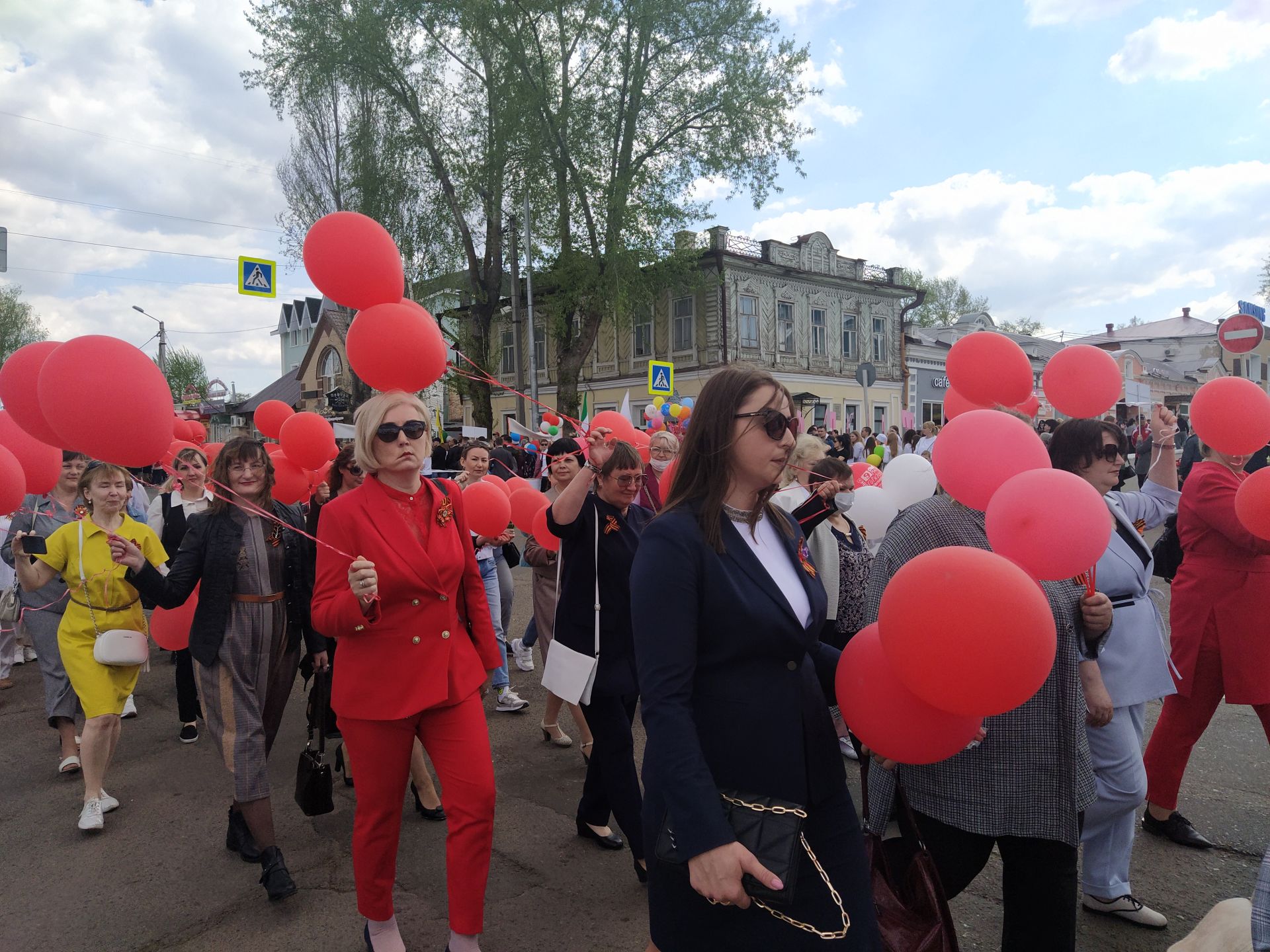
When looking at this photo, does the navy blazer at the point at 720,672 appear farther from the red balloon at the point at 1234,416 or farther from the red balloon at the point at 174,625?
the red balloon at the point at 174,625

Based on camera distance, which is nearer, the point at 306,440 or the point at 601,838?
the point at 601,838

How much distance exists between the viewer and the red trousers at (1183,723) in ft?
11.9

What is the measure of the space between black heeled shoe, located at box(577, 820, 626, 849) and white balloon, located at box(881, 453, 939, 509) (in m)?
2.48

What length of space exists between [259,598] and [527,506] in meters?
1.59

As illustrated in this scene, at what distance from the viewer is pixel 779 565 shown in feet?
6.29

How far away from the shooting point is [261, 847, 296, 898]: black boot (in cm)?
334

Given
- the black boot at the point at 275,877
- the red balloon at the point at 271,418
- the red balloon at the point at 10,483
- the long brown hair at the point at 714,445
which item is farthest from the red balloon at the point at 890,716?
the red balloon at the point at 271,418

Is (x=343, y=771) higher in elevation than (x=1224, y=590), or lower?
lower

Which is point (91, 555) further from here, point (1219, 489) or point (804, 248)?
point (804, 248)

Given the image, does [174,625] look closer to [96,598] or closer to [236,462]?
[96,598]

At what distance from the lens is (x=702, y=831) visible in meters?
1.55

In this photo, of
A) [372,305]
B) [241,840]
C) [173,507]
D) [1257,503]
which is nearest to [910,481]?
[1257,503]

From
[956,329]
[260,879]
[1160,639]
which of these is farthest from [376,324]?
[956,329]

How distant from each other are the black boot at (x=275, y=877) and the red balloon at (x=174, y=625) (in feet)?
3.79
